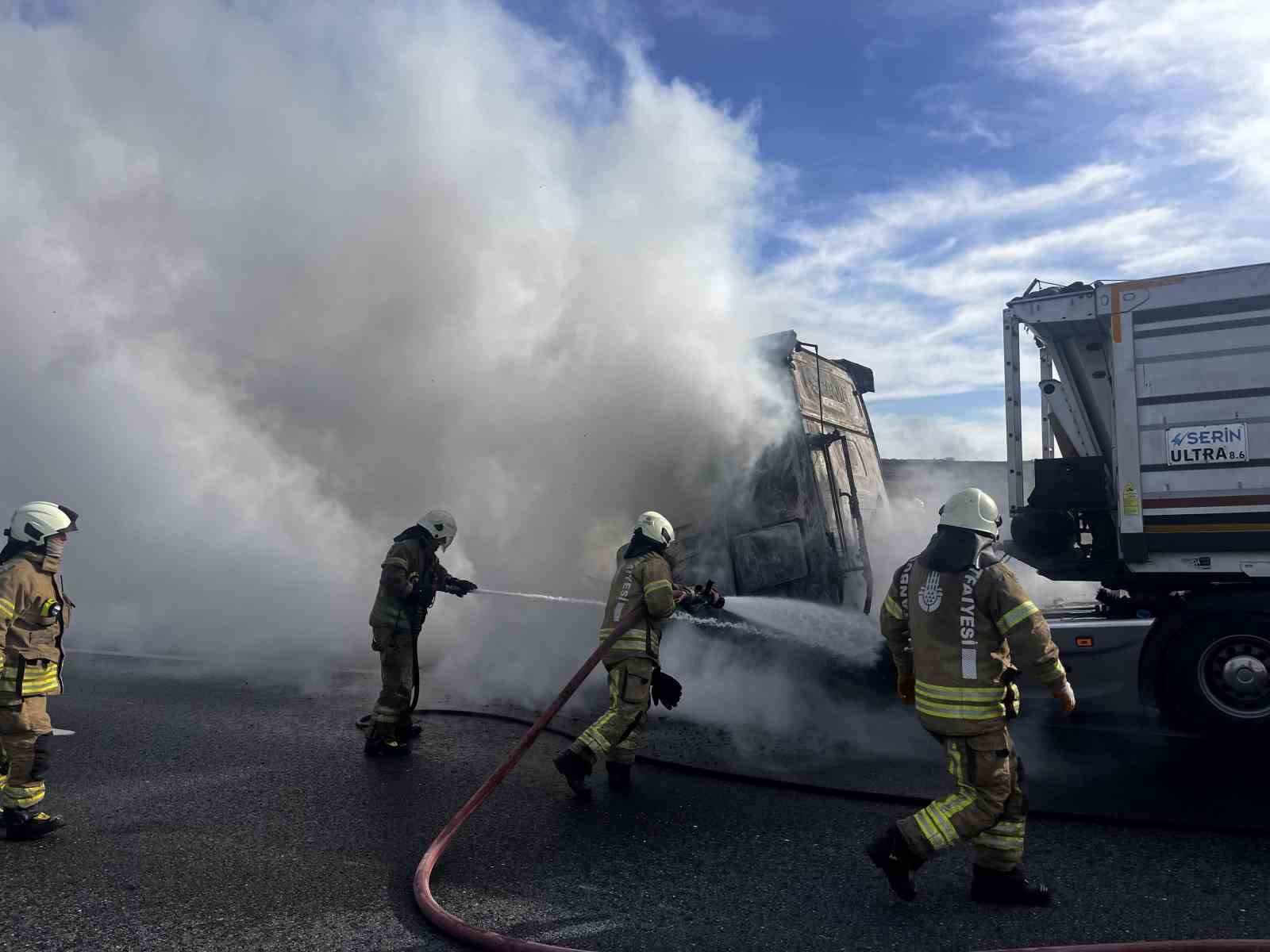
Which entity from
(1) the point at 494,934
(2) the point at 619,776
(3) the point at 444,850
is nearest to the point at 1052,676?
(1) the point at 494,934

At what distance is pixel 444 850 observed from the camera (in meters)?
3.83

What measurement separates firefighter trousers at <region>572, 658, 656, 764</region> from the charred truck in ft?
6.80

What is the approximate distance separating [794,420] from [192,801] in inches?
184

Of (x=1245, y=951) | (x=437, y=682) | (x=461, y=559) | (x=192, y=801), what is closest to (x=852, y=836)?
(x=1245, y=951)

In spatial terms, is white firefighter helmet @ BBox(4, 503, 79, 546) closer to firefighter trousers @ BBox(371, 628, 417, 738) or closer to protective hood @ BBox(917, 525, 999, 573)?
firefighter trousers @ BBox(371, 628, 417, 738)

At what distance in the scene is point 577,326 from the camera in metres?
8.95

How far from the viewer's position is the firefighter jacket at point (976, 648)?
3262 millimetres

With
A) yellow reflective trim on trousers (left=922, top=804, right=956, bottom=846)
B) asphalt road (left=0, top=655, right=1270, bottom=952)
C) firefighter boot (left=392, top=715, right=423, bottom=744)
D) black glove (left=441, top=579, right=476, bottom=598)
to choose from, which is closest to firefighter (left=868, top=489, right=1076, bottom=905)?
yellow reflective trim on trousers (left=922, top=804, right=956, bottom=846)

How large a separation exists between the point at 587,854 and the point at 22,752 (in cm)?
259

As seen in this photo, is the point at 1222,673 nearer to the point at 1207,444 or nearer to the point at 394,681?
the point at 1207,444

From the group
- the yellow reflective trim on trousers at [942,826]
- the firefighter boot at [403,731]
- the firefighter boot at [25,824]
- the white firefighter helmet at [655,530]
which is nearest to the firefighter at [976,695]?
the yellow reflective trim on trousers at [942,826]

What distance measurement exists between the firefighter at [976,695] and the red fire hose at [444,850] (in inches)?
51.8

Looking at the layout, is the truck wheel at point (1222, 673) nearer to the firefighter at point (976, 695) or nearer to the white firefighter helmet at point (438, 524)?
the firefighter at point (976, 695)

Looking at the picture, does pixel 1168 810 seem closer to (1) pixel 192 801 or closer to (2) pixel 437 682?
(1) pixel 192 801
